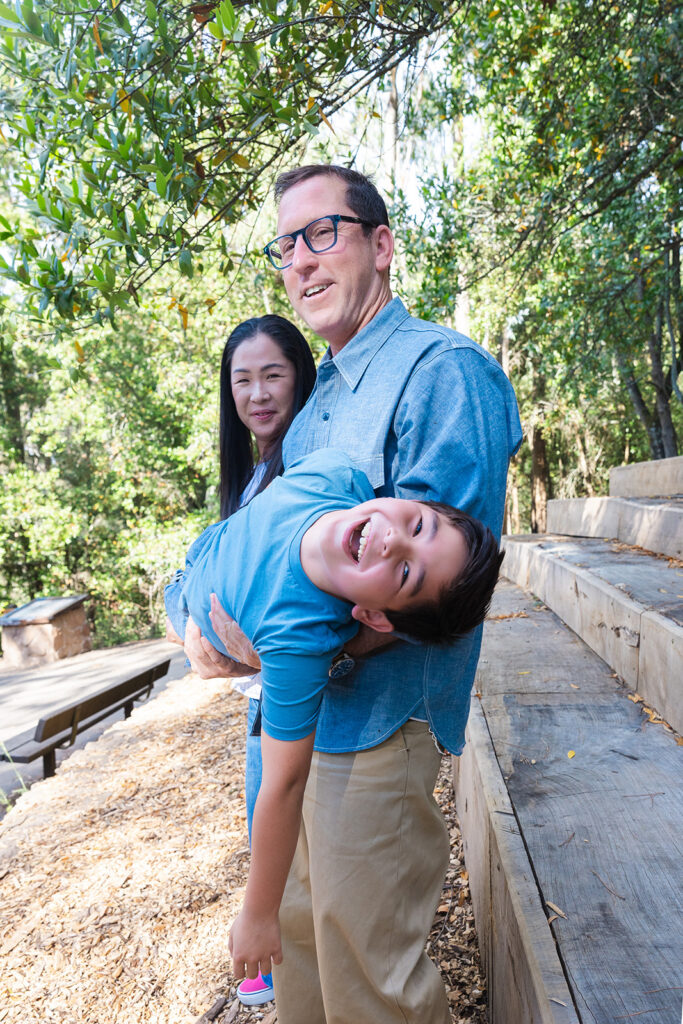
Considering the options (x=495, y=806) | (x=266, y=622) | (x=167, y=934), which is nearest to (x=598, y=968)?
(x=495, y=806)

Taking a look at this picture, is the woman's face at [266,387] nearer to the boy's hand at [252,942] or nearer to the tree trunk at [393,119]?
the boy's hand at [252,942]

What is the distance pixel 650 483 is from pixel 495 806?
18.5ft

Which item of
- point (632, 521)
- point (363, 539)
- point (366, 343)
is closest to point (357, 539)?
point (363, 539)

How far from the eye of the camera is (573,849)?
1.92 metres

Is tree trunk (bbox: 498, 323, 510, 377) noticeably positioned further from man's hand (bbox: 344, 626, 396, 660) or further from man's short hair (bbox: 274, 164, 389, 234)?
man's hand (bbox: 344, 626, 396, 660)

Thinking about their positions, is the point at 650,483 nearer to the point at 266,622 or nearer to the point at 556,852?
the point at 556,852

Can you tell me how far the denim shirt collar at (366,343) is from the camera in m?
1.59

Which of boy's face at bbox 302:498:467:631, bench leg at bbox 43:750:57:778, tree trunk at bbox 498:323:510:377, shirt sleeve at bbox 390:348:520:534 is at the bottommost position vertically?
bench leg at bbox 43:750:57:778

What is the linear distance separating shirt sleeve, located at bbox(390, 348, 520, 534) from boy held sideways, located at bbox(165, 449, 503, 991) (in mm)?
56

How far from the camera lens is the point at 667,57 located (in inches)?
215

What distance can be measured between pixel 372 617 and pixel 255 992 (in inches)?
76.5

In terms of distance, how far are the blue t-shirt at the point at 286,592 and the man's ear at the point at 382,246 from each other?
19.6 inches

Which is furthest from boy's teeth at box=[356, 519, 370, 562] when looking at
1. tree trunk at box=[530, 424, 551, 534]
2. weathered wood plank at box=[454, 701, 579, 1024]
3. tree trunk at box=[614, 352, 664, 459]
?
tree trunk at box=[530, 424, 551, 534]

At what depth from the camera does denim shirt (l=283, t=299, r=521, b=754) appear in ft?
4.52
